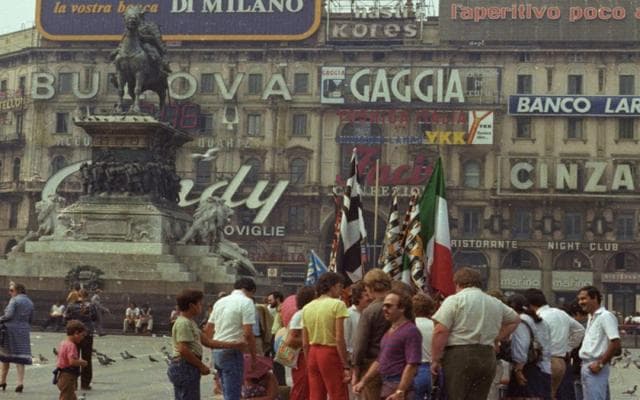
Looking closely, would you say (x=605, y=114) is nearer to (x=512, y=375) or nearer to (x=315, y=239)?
(x=315, y=239)

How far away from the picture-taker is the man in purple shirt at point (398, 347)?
10539 mm

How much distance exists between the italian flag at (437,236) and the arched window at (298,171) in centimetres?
6306

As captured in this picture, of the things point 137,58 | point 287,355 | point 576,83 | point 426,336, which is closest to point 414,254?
point 287,355

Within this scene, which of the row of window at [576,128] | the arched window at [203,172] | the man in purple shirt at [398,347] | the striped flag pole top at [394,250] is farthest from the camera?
the arched window at [203,172]

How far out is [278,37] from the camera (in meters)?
81.1

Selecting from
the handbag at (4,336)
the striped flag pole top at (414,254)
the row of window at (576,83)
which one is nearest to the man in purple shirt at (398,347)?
the striped flag pole top at (414,254)

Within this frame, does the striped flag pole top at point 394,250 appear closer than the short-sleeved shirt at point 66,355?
No

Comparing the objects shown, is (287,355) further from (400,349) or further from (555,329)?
(400,349)

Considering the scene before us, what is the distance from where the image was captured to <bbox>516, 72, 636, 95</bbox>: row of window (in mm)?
78625

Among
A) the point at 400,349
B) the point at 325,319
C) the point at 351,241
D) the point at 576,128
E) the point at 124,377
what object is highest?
the point at 576,128

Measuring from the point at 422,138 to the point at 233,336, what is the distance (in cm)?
6649

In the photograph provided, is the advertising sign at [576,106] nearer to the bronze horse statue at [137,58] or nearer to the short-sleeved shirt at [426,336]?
the bronze horse statue at [137,58]

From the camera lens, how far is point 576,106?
258ft

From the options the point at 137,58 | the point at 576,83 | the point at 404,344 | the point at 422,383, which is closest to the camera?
the point at 404,344
